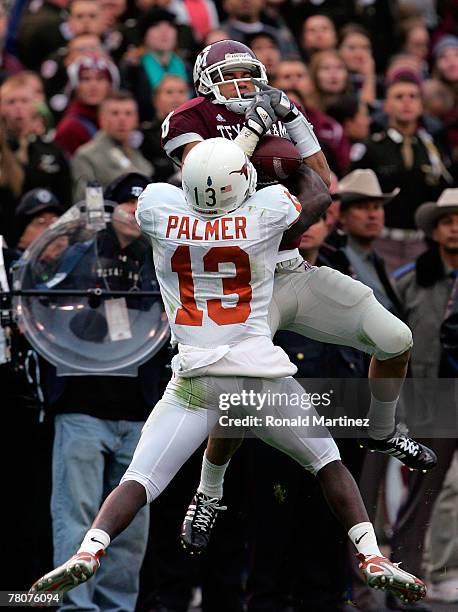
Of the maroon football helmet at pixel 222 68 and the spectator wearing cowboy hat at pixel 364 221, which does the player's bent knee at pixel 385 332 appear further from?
the spectator wearing cowboy hat at pixel 364 221

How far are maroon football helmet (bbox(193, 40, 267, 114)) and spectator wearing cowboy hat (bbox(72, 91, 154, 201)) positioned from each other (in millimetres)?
3509

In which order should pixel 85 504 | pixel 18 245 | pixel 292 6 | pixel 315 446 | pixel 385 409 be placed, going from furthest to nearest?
1. pixel 292 6
2. pixel 18 245
3. pixel 85 504
4. pixel 385 409
5. pixel 315 446

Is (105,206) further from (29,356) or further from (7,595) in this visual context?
(7,595)

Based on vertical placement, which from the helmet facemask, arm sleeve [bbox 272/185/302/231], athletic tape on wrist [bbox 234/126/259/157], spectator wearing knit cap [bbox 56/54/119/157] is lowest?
spectator wearing knit cap [bbox 56/54/119/157]

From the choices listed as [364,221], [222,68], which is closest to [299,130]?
[222,68]

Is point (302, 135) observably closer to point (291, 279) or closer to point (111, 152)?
point (291, 279)

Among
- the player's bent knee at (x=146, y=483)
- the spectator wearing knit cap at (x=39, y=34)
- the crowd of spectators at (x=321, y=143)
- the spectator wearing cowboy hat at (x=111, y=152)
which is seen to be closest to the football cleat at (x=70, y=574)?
the player's bent knee at (x=146, y=483)

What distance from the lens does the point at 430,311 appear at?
9.42 m

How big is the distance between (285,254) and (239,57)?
0.91 m

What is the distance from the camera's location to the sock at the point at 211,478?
24.3 ft

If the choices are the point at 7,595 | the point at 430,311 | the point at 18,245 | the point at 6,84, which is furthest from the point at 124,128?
the point at 7,595

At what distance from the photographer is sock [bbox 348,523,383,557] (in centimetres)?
679

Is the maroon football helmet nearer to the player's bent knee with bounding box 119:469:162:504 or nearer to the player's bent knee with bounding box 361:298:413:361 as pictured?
the player's bent knee with bounding box 361:298:413:361

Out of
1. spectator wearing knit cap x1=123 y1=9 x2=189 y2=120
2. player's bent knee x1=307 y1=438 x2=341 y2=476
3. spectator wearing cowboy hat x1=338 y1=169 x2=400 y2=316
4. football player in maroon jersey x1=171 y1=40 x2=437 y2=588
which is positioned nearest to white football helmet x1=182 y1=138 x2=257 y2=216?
football player in maroon jersey x1=171 y1=40 x2=437 y2=588
